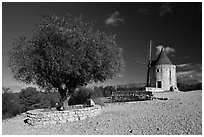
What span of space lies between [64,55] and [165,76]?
2417cm

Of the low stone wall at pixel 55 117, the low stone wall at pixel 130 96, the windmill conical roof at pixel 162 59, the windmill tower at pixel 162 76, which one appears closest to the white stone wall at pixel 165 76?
the windmill tower at pixel 162 76

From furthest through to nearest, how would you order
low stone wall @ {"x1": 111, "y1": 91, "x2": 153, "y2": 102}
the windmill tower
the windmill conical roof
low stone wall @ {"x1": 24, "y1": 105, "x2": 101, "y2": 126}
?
1. the windmill conical roof
2. the windmill tower
3. low stone wall @ {"x1": 111, "y1": 91, "x2": 153, "y2": 102}
4. low stone wall @ {"x1": 24, "y1": 105, "x2": 101, "y2": 126}

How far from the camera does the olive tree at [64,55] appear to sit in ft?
41.3

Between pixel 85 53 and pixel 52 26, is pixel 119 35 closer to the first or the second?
pixel 85 53

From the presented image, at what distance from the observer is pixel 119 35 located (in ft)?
50.3

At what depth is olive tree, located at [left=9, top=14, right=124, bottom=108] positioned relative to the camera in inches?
496

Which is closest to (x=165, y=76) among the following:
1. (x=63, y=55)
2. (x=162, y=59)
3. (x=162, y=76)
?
(x=162, y=76)

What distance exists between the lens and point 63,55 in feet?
41.2

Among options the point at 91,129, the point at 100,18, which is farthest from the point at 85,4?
the point at 91,129

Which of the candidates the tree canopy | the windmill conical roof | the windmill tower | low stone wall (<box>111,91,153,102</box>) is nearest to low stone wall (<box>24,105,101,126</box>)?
the tree canopy

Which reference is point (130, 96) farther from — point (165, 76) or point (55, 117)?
point (55, 117)

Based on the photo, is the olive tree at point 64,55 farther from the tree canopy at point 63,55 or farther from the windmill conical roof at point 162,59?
the windmill conical roof at point 162,59

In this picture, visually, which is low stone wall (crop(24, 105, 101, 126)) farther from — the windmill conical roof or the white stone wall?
the windmill conical roof

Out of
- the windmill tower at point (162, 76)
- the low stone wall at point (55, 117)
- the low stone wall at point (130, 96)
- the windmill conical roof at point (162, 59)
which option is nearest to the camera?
the low stone wall at point (55, 117)
